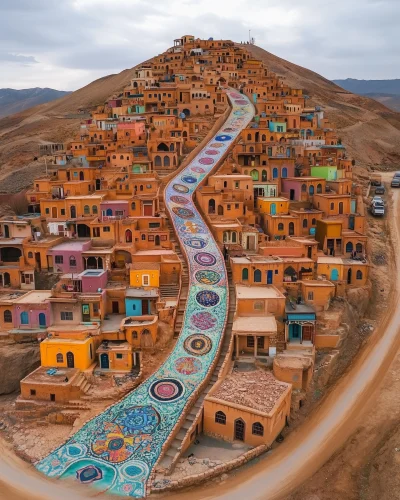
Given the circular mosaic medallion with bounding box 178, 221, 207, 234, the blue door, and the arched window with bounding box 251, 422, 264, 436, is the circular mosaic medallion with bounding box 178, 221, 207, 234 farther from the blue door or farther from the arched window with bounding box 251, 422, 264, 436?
the arched window with bounding box 251, 422, 264, 436

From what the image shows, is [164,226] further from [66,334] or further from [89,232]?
[66,334]

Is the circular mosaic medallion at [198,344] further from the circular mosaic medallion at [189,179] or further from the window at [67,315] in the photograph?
the circular mosaic medallion at [189,179]

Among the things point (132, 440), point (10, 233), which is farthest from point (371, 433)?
point (10, 233)

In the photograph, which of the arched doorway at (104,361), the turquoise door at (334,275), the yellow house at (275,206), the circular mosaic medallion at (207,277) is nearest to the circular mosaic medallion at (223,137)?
the yellow house at (275,206)

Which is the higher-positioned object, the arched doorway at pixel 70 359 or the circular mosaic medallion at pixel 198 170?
the circular mosaic medallion at pixel 198 170

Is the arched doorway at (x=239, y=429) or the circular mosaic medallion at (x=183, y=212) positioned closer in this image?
the arched doorway at (x=239, y=429)

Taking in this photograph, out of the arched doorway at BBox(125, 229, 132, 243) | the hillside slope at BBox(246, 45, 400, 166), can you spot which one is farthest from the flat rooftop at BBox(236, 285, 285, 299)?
the hillside slope at BBox(246, 45, 400, 166)
